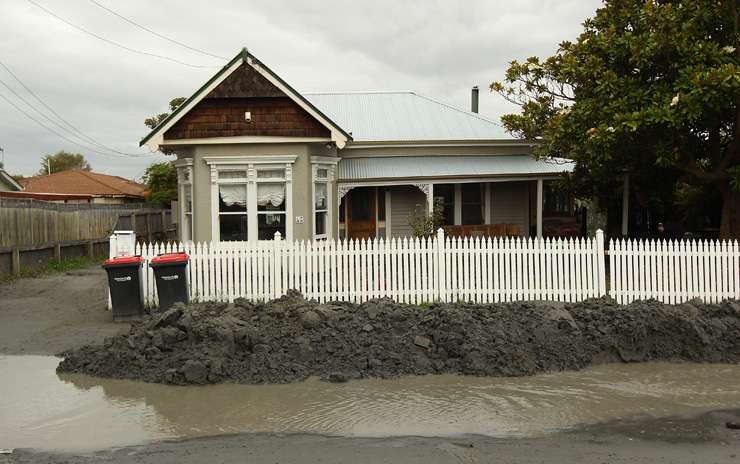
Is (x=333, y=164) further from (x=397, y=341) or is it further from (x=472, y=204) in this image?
(x=397, y=341)

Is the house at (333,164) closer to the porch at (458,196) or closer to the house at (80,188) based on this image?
the porch at (458,196)

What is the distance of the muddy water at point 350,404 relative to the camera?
22.0 ft

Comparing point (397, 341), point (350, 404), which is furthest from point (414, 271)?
point (350, 404)

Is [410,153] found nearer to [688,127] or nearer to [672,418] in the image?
[688,127]

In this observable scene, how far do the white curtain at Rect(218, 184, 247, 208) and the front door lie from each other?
4809 millimetres

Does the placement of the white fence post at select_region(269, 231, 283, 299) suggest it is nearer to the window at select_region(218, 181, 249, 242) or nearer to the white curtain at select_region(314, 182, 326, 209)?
the window at select_region(218, 181, 249, 242)

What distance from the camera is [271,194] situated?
15.4 metres

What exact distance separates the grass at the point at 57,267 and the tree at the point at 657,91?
12.9 metres

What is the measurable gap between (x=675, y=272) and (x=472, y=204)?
9136 mm

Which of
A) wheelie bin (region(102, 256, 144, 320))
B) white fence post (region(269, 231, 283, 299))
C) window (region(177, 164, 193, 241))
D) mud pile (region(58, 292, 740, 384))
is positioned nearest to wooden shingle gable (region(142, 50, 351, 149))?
window (region(177, 164, 193, 241))

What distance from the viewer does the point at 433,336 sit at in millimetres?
9312

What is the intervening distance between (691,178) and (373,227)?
846cm

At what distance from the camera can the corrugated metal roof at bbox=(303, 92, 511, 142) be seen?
19.9m

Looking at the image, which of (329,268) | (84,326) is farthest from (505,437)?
(84,326)
